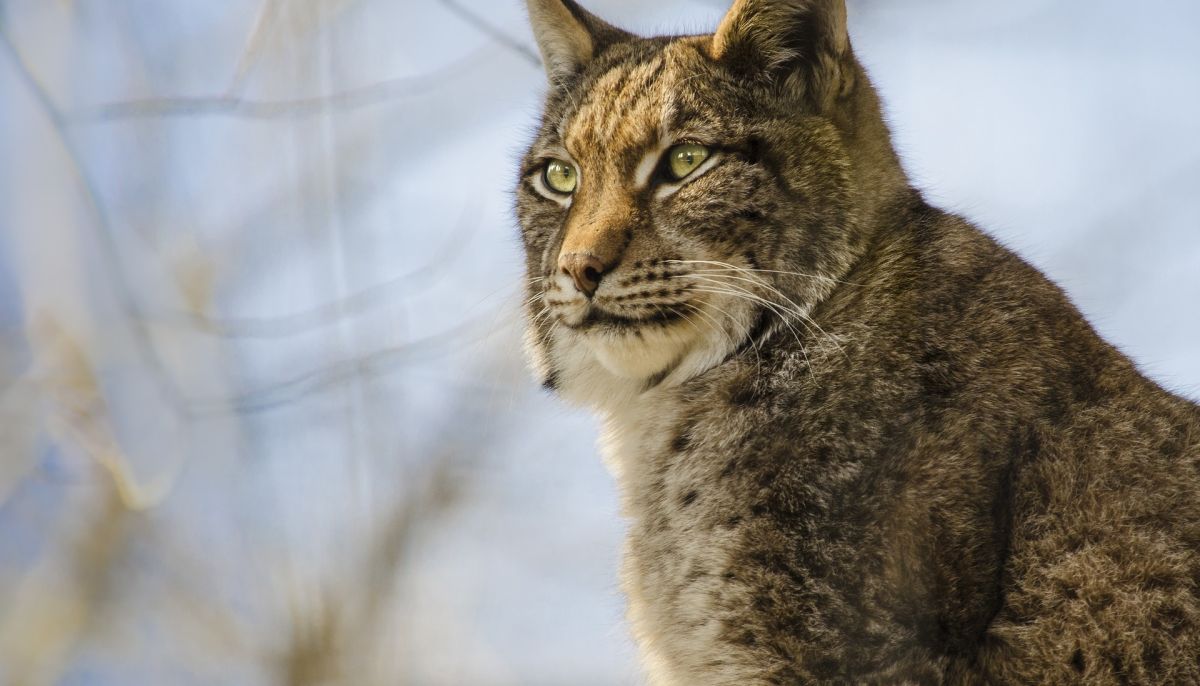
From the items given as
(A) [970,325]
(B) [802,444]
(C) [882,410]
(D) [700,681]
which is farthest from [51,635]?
(A) [970,325]

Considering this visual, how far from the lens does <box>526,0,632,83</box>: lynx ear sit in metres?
5.52

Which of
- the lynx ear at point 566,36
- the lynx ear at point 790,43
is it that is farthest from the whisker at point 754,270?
the lynx ear at point 566,36

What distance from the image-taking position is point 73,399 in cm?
411

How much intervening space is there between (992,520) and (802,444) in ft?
2.11

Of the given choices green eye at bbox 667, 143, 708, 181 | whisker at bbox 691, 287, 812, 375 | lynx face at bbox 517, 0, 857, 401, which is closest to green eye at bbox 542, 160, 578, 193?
lynx face at bbox 517, 0, 857, 401

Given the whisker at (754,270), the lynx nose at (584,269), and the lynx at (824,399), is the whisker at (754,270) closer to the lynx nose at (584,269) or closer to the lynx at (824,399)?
the lynx at (824,399)

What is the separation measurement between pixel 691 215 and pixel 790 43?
0.79 m

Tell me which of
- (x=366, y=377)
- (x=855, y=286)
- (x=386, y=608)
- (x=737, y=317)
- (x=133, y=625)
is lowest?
(x=133, y=625)

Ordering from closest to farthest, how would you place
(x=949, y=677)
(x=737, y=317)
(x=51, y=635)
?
(x=949, y=677) < (x=51, y=635) < (x=737, y=317)

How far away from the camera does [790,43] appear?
187 inches

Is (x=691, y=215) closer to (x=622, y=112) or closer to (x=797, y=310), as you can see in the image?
(x=797, y=310)

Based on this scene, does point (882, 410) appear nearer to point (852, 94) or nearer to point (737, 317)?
point (737, 317)

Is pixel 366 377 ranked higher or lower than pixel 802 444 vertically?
lower

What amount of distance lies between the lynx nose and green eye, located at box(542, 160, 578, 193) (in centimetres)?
60
